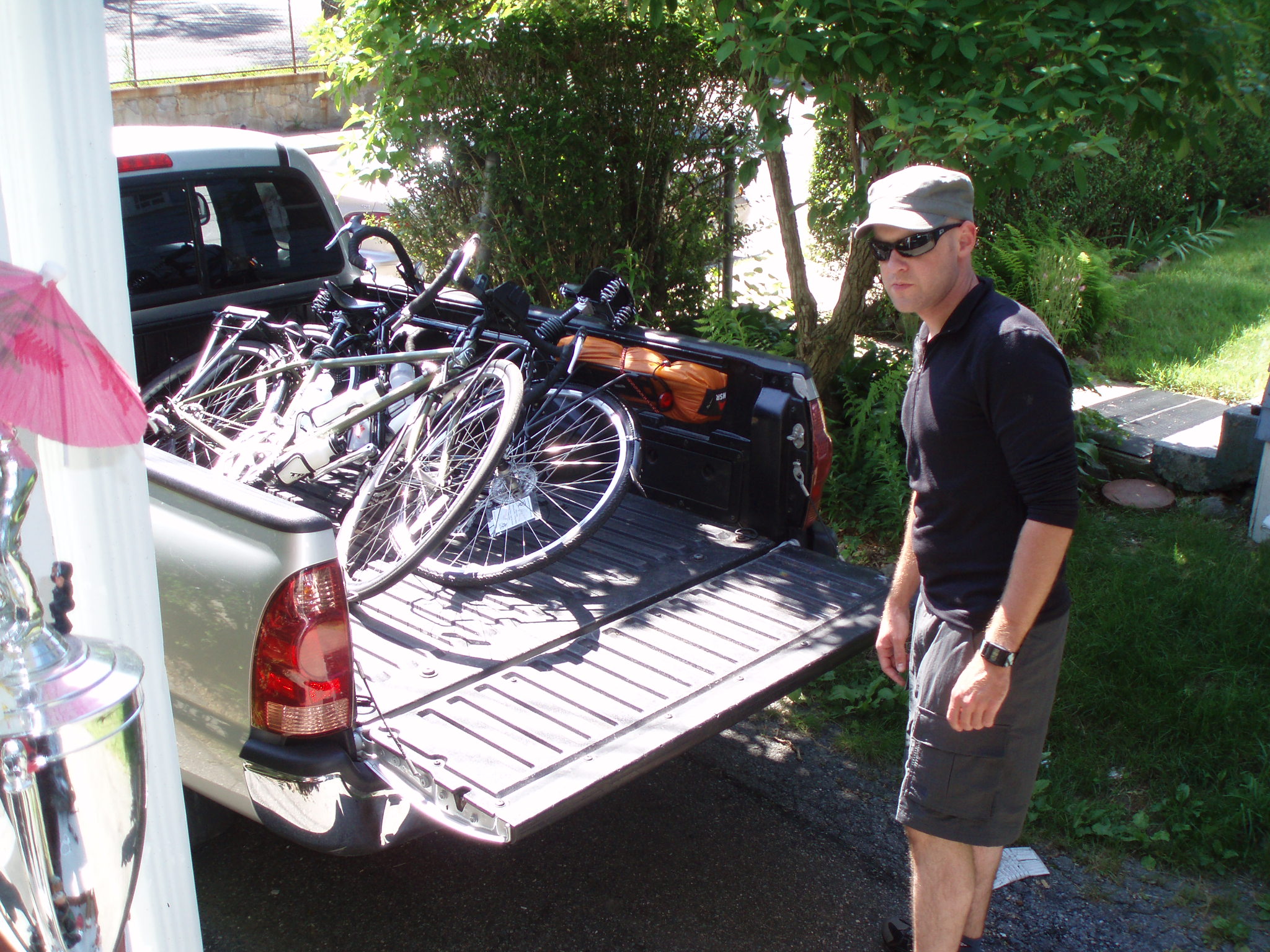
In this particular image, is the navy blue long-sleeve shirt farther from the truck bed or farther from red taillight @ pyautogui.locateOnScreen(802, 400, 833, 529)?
red taillight @ pyautogui.locateOnScreen(802, 400, 833, 529)

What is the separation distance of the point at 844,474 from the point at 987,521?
361 cm

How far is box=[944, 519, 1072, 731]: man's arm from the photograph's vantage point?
8.00ft

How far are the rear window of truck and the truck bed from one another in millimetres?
2071

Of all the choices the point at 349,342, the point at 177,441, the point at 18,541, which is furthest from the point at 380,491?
the point at 18,541

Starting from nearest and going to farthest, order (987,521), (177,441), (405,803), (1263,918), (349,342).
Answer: (987,521) < (405,803) < (1263,918) < (349,342) < (177,441)

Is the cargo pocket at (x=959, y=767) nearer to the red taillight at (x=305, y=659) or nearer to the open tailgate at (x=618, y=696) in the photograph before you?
the open tailgate at (x=618, y=696)

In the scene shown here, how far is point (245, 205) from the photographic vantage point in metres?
5.24

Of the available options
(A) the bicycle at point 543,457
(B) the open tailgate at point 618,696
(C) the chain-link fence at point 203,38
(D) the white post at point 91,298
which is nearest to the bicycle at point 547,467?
(A) the bicycle at point 543,457

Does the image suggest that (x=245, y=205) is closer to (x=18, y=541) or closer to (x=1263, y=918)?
(x=18, y=541)

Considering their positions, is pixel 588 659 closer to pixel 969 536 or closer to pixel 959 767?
pixel 959 767

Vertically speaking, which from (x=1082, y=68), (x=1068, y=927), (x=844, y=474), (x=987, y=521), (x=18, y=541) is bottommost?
(x=1068, y=927)

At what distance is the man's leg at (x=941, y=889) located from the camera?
2.84 metres

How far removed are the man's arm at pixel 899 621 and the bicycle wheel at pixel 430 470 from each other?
149 centimetres

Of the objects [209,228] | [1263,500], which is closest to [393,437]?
[209,228]
